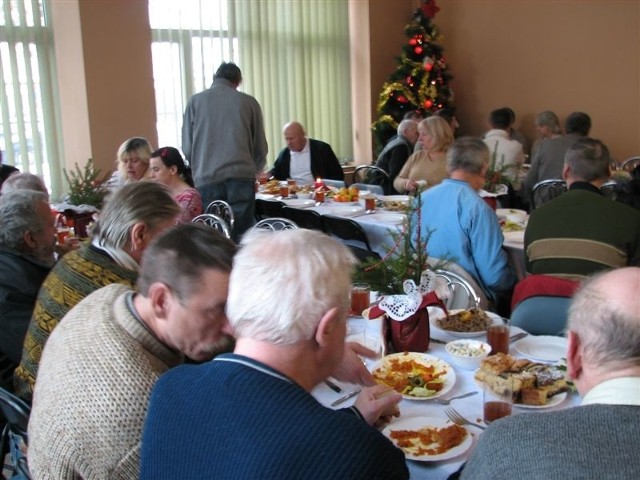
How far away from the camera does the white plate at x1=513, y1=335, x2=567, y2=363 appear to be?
211 cm

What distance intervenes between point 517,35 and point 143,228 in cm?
749

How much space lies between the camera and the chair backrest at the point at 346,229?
462 cm

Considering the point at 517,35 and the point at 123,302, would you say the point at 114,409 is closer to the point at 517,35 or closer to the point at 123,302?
the point at 123,302

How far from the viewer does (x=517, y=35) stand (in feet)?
28.0

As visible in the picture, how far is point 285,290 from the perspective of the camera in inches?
49.7

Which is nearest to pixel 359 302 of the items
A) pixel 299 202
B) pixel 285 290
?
pixel 285 290

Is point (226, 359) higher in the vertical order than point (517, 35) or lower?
lower

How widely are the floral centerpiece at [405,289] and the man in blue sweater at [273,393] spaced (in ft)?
2.41

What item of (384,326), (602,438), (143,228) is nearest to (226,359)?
(602,438)


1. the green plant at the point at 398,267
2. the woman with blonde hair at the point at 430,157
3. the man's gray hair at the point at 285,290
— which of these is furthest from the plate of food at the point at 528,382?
the woman with blonde hair at the point at 430,157

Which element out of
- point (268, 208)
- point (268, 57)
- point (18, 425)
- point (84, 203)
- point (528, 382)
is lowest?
point (268, 208)

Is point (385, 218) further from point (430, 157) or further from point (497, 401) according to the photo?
point (497, 401)

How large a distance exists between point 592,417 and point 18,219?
7.41 feet

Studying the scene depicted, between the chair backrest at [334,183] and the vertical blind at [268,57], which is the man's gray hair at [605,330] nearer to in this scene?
the chair backrest at [334,183]
